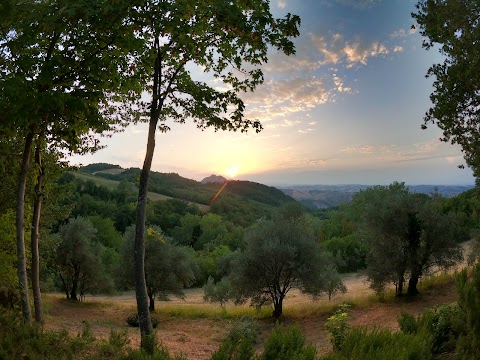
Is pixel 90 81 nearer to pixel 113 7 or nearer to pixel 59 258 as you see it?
pixel 113 7

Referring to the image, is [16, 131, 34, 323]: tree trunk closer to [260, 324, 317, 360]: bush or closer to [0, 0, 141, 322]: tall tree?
[0, 0, 141, 322]: tall tree

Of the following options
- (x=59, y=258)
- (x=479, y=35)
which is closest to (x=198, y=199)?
(x=59, y=258)

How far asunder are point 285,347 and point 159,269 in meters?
28.3

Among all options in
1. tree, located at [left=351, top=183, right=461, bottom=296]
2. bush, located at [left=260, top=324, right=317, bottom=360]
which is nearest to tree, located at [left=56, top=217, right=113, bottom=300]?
tree, located at [left=351, top=183, right=461, bottom=296]

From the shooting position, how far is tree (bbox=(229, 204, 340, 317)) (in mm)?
24938

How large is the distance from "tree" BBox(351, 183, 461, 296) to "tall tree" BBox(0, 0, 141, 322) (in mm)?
19859

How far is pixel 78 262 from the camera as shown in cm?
3650

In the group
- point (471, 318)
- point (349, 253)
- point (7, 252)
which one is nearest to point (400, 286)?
point (471, 318)

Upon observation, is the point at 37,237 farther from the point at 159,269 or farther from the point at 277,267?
the point at 159,269

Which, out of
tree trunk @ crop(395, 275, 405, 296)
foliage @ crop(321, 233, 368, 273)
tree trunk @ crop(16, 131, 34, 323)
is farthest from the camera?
foliage @ crop(321, 233, 368, 273)

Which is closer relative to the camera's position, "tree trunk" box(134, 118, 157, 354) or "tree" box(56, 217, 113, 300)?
"tree trunk" box(134, 118, 157, 354)

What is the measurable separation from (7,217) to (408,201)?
917 inches

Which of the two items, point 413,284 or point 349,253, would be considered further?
point 349,253

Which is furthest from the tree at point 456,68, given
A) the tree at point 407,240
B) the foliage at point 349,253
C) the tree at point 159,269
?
the foliage at point 349,253
